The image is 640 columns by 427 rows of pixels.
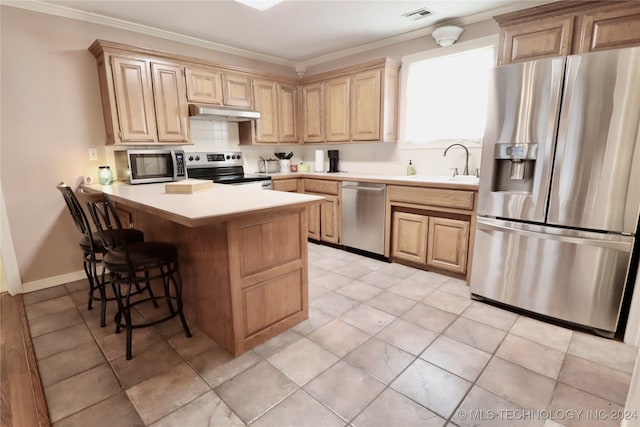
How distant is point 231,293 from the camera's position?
5.97 feet

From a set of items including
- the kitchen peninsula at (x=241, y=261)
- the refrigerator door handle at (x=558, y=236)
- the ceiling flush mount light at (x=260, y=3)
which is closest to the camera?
the kitchen peninsula at (x=241, y=261)

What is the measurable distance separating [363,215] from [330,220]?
21.0 inches

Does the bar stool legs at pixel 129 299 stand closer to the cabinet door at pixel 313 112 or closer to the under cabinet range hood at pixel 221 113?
the under cabinet range hood at pixel 221 113

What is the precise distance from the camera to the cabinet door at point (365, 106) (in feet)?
12.0

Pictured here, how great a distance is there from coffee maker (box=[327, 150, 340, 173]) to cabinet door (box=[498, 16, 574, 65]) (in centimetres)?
232

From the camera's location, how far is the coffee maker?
4.42 meters

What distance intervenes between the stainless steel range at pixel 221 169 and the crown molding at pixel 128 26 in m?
1.29

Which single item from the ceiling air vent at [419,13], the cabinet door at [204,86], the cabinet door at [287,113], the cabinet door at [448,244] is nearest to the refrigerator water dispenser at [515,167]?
the cabinet door at [448,244]

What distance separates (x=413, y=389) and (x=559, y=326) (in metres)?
1.35

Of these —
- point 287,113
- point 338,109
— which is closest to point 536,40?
point 338,109

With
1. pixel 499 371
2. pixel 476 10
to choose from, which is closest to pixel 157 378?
pixel 499 371

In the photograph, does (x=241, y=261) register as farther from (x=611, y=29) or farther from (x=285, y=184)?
(x=611, y=29)

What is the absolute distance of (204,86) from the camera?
3.58m

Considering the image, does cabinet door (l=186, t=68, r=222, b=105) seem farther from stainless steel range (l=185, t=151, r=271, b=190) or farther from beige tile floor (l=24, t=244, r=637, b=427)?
beige tile floor (l=24, t=244, r=637, b=427)
